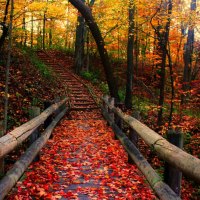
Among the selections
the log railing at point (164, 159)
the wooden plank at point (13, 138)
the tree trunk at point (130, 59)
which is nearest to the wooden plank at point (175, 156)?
the log railing at point (164, 159)

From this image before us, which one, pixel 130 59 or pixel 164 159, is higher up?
pixel 130 59

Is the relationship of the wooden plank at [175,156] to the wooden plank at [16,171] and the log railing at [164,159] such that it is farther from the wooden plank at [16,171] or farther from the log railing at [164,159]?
the wooden plank at [16,171]

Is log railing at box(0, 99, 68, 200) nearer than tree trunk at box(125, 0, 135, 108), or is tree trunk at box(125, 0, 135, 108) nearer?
log railing at box(0, 99, 68, 200)

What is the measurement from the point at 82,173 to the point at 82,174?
6 cm

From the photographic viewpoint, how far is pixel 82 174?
19.5ft

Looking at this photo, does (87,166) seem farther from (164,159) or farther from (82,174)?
(164,159)

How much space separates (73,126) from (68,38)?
115 feet

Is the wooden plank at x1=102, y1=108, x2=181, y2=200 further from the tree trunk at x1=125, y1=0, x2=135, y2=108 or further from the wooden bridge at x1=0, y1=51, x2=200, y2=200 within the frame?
the tree trunk at x1=125, y1=0, x2=135, y2=108

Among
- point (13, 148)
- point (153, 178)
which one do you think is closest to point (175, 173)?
point (153, 178)

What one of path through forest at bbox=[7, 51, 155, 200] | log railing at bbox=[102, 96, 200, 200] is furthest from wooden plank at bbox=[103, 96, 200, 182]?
path through forest at bbox=[7, 51, 155, 200]

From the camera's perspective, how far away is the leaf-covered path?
488 cm

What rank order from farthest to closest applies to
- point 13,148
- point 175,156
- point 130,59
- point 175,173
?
point 130,59 → point 13,148 → point 175,173 → point 175,156

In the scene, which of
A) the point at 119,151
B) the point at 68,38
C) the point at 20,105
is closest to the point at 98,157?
the point at 119,151

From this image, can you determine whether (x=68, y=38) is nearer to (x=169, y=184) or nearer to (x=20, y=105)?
(x=20, y=105)
